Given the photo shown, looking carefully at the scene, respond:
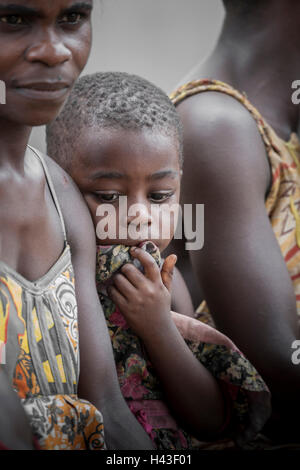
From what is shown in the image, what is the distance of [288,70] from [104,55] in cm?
93

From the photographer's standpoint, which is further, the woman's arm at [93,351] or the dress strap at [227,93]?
the dress strap at [227,93]

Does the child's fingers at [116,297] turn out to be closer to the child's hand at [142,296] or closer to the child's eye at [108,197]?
the child's hand at [142,296]

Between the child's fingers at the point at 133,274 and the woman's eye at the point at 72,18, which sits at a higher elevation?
the woman's eye at the point at 72,18

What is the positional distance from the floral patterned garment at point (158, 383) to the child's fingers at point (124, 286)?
2cm

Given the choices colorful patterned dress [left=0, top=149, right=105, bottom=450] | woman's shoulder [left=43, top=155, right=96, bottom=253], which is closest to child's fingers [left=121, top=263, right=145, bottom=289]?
woman's shoulder [left=43, top=155, right=96, bottom=253]

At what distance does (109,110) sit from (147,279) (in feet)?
1.23

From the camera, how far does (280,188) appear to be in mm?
1772

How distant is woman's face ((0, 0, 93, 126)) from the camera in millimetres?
907

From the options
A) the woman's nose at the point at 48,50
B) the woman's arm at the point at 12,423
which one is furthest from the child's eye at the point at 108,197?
the woman's arm at the point at 12,423

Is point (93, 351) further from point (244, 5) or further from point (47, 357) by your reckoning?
point (244, 5)

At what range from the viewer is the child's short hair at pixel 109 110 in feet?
4.32

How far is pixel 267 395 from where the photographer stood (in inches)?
51.4

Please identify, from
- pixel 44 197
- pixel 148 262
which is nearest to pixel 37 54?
pixel 44 197
